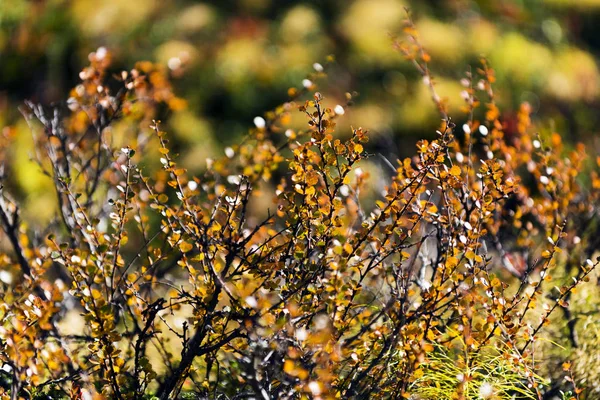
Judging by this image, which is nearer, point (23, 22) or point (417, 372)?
point (417, 372)

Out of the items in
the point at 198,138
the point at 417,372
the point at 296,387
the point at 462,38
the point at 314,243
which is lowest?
the point at 417,372

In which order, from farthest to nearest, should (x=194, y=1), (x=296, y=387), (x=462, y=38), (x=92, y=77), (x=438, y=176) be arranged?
(x=194, y=1), (x=462, y=38), (x=92, y=77), (x=438, y=176), (x=296, y=387)

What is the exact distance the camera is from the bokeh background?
8.81m

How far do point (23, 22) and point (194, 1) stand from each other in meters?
2.59

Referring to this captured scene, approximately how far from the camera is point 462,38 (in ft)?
31.1

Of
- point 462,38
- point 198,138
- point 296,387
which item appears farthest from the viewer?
point 462,38

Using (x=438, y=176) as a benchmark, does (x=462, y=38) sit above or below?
above

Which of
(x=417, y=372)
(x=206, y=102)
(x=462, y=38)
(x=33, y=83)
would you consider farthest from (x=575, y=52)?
(x=417, y=372)

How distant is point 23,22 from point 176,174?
870 centimetres

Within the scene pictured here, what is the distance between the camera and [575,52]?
9.68 m

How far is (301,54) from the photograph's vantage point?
918 cm

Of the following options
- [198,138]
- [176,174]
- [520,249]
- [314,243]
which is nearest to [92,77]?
[176,174]

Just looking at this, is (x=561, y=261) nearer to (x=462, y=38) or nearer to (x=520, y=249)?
(x=520, y=249)

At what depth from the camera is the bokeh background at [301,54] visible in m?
8.81
